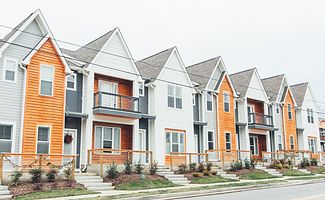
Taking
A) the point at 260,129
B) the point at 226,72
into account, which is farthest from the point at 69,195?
the point at 260,129

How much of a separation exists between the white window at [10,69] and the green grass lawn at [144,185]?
325 inches

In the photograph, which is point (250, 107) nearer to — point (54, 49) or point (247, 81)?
point (247, 81)

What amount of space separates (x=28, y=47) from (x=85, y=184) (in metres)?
8.56

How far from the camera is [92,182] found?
19.3 meters

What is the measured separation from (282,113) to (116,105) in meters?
21.8

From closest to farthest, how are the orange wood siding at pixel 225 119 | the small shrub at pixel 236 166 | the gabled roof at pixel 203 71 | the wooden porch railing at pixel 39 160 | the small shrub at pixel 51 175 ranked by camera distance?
1. the small shrub at pixel 51 175
2. the wooden porch railing at pixel 39 160
3. the small shrub at pixel 236 166
4. the orange wood siding at pixel 225 119
5. the gabled roof at pixel 203 71

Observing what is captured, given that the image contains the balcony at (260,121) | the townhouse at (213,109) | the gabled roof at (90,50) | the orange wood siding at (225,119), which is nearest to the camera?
the gabled roof at (90,50)

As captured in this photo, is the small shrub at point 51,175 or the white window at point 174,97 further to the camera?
the white window at point 174,97

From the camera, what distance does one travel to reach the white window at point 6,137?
63.2 ft

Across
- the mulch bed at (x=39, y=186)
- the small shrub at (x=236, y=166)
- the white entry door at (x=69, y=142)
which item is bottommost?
the mulch bed at (x=39, y=186)

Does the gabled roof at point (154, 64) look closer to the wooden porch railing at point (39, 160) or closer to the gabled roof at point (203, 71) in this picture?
the gabled roof at point (203, 71)

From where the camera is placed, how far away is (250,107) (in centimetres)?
3700

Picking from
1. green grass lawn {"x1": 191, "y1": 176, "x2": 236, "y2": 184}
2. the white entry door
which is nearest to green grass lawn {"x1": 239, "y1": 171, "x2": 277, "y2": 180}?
green grass lawn {"x1": 191, "y1": 176, "x2": 236, "y2": 184}

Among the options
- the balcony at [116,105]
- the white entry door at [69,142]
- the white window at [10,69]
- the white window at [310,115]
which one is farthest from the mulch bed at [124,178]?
the white window at [310,115]
